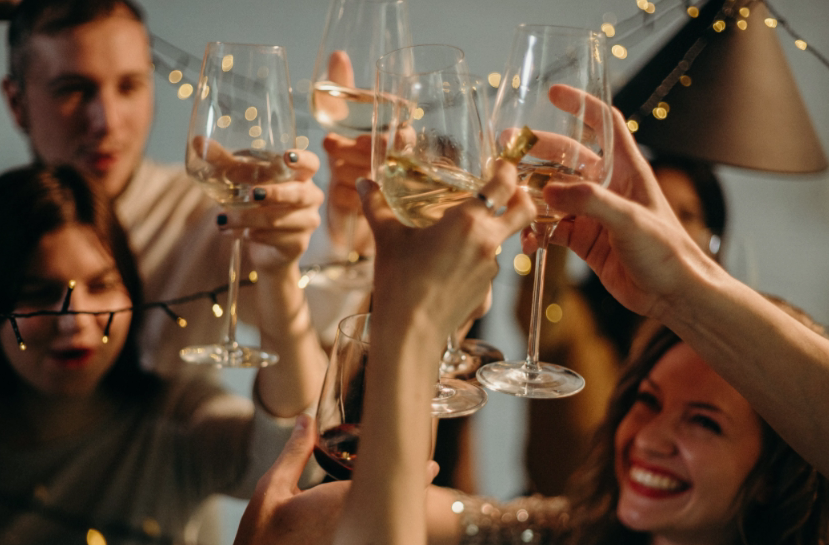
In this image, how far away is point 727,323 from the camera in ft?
2.73

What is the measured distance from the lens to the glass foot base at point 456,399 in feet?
2.36

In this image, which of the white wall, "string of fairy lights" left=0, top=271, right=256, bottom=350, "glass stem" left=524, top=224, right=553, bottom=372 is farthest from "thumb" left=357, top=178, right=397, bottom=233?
the white wall

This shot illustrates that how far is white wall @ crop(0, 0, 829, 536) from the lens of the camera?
1489mm

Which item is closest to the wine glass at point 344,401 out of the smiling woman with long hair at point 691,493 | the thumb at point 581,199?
the thumb at point 581,199

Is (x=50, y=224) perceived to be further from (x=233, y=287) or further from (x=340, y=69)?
(x=340, y=69)

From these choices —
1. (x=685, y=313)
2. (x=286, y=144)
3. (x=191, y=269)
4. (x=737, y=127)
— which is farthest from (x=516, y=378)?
(x=191, y=269)

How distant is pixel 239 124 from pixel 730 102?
0.90m

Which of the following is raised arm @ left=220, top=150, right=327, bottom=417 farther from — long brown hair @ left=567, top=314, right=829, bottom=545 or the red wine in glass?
long brown hair @ left=567, top=314, right=829, bottom=545

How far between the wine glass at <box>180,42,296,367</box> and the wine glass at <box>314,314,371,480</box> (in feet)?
1.02

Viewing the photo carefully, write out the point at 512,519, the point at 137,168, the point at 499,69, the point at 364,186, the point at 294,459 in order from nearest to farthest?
the point at 364,186 < the point at 294,459 < the point at 512,519 < the point at 137,168 < the point at 499,69

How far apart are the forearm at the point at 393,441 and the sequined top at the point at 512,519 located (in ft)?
1.92

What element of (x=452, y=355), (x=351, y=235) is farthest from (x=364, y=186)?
(x=351, y=235)

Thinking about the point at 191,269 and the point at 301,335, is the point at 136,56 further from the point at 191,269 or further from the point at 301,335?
the point at 301,335

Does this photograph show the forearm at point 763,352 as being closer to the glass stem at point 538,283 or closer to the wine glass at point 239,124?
the glass stem at point 538,283
